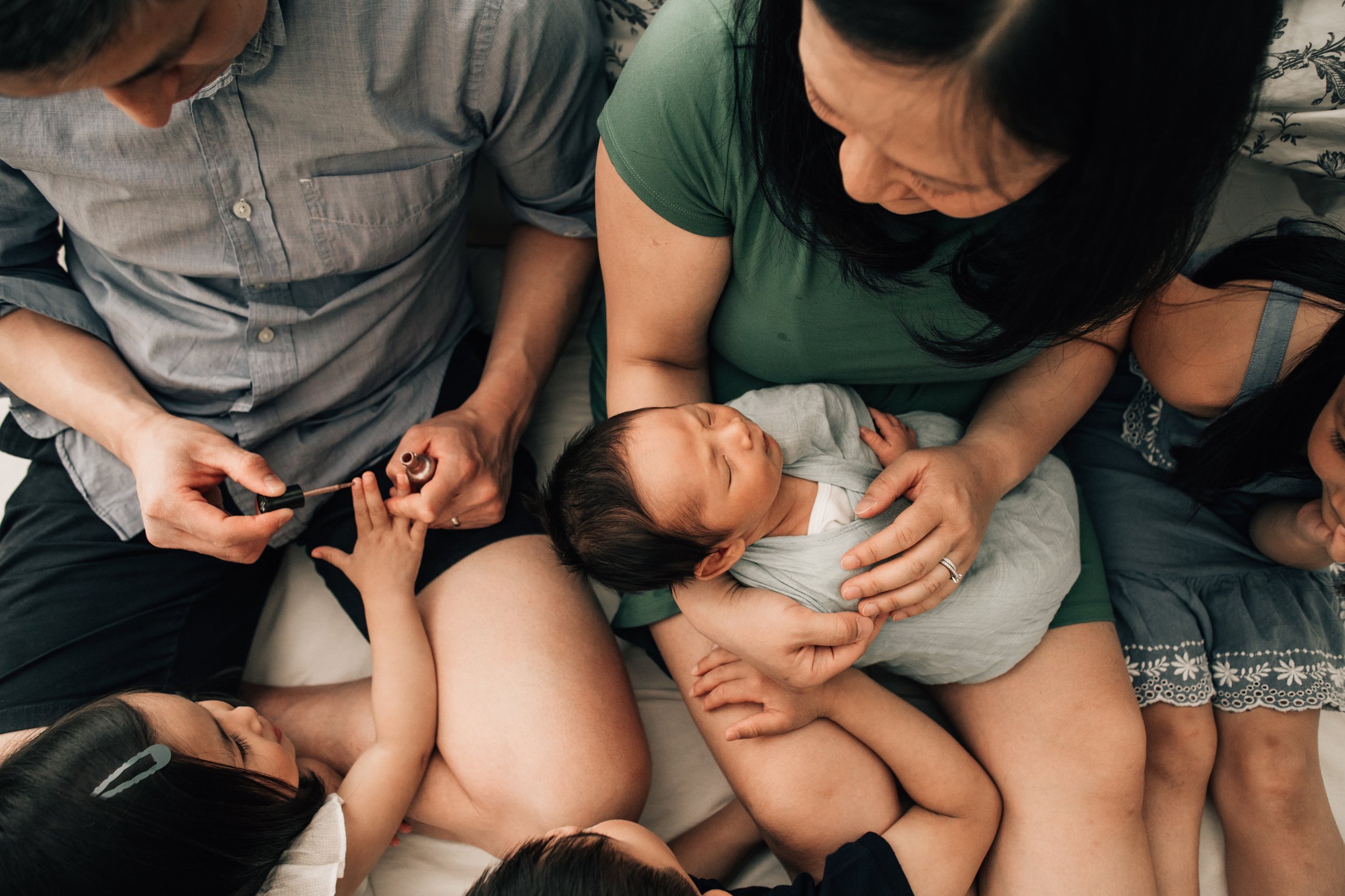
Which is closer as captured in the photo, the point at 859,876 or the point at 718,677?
the point at 859,876

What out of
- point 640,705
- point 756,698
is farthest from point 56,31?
point 640,705

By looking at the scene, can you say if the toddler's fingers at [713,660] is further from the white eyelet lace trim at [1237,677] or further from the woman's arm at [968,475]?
the white eyelet lace trim at [1237,677]

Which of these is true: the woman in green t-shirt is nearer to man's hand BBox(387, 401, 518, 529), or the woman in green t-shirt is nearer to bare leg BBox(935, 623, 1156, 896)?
bare leg BBox(935, 623, 1156, 896)

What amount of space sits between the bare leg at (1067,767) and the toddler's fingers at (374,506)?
942 millimetres

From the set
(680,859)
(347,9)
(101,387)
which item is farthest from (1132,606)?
(101,387)

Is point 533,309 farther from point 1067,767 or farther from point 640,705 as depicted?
point 1067,767

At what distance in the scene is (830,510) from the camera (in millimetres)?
1199

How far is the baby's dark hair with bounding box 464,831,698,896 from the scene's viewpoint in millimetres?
933

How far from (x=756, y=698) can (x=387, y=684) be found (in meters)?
0.53

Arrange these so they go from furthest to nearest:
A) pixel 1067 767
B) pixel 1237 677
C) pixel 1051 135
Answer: pixel 1237 677
pixel 1067 767
pixel 1051 135

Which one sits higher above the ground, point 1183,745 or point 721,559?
point 721,559

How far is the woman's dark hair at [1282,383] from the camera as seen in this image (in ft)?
3.61

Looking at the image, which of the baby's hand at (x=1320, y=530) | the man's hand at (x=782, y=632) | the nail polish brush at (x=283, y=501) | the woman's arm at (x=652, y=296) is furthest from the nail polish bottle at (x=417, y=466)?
the baby's hand at (x=1320, y=530)

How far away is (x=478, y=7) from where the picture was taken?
1.09m
